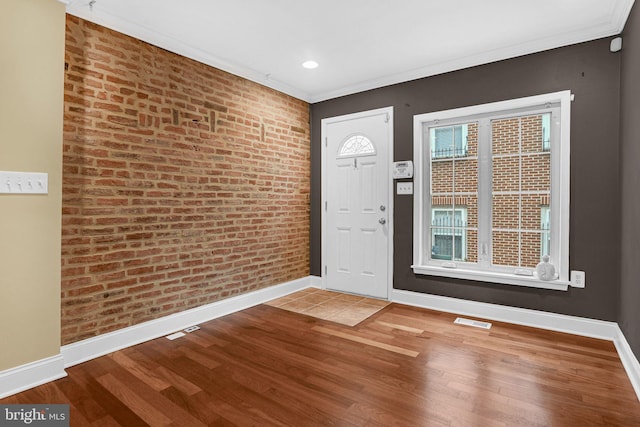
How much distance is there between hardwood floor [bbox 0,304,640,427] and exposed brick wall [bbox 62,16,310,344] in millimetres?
537

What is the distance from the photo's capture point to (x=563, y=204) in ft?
9.98

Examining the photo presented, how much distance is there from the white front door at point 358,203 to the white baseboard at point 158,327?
885mm

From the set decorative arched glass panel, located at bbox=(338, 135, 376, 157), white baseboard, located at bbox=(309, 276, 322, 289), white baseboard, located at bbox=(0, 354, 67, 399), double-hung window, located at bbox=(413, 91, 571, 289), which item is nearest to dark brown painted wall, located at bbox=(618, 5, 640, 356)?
double-hung window, located at bbox=(413, 91, 571, 289)

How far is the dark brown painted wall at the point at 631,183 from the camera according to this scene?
2.24 meters

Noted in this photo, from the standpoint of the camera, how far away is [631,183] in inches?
94.3

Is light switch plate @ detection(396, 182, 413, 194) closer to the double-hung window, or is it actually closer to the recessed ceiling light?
the double-hung window

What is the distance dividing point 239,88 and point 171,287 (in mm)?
2211

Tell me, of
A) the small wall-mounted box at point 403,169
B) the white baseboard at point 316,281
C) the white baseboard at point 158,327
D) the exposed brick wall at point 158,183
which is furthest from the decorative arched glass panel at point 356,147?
the white baseboard at point 158,327

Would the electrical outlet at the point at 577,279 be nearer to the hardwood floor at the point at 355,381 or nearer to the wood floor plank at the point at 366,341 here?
the hardwood floor at the point at 355,381

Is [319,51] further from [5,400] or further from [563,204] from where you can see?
[5,400]

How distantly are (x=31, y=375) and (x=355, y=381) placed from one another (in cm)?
207

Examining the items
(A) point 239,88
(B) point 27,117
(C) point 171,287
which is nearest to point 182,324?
(C) point 171,287

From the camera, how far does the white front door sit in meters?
4.12

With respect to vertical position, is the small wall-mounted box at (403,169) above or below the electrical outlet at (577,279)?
above
